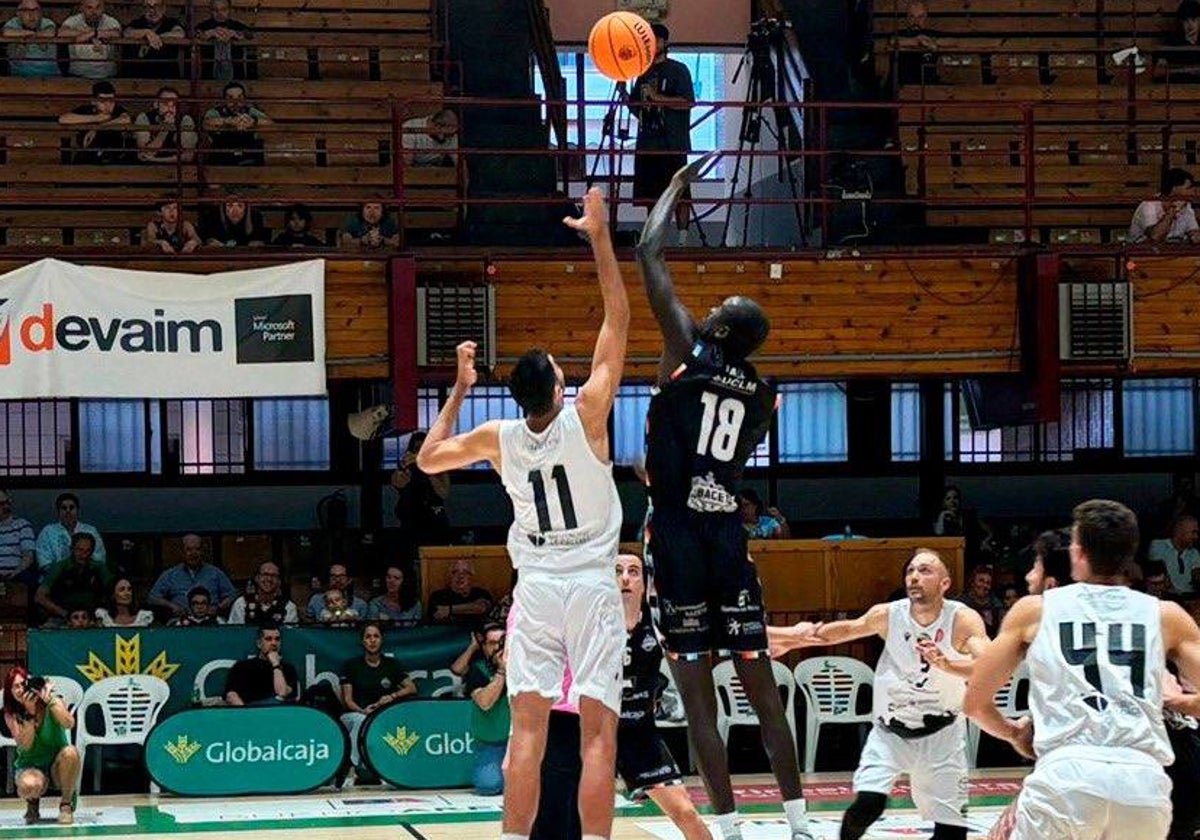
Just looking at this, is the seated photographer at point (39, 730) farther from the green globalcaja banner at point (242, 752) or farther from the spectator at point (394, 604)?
the spectator at point (394, 604)

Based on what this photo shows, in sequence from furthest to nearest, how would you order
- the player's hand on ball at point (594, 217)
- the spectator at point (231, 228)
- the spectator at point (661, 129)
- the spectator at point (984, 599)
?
the spectator at point (661, 129) < the spectator at point (231, 228) < the spectator at point (984, 599) < the player's hand on ball at point (594, 217)

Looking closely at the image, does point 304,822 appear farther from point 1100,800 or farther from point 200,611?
point 1100,800

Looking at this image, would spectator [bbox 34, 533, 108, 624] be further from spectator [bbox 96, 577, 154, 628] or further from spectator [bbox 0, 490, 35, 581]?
spectator [bbox 0, 490, 35, 581]

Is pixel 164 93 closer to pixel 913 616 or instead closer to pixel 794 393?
pixel 794 393

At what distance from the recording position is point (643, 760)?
10.2 m

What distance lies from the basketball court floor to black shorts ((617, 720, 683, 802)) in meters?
2.83

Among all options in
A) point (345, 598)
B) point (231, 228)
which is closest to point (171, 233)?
point (231, 228)

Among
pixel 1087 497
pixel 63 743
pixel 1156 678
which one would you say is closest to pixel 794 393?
pixel 1087 497

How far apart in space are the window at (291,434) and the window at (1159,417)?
924 cm

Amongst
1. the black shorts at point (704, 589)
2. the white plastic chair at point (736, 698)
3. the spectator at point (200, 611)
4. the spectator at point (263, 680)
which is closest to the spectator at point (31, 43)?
the spectator at point (200, 611)

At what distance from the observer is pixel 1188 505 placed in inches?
845

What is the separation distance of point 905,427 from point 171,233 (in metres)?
9.46

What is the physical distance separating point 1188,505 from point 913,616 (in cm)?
1067

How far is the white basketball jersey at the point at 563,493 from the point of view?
889 centimetres
